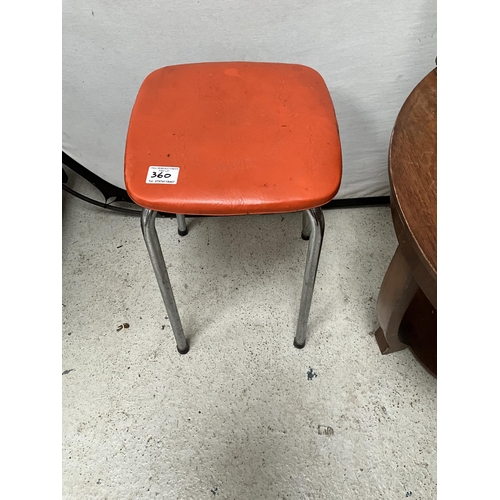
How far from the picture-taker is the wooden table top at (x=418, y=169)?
0.45 metres

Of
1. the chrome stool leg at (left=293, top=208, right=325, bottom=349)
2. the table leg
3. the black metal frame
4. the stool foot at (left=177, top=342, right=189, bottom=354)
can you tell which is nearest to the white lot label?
the chrome stool leg at (left=293, top=208, right=325, bottom=349)

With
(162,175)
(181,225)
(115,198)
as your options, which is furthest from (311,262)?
(115,198)

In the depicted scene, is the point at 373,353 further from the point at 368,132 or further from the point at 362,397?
the point at 368,132

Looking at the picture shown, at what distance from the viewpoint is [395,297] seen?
76 cm

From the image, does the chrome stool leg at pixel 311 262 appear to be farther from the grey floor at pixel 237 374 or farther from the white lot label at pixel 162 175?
the white lot label at pixel 162 175

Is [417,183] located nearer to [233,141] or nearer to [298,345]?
[233,141]

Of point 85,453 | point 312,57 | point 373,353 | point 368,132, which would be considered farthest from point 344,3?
point 85,453

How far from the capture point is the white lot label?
59cm

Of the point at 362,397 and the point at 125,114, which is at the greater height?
the point at 125,114

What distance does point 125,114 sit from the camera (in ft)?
3.31

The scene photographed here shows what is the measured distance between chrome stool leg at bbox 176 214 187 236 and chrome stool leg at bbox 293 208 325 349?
1.45ft

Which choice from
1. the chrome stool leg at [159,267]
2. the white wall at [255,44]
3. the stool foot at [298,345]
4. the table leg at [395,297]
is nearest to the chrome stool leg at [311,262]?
the stool foot at [298,345]

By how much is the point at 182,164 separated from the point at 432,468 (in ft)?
2.58

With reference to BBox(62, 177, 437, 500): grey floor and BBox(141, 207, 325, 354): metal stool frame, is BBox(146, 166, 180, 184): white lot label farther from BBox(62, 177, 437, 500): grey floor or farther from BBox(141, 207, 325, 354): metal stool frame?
BBox(62, 177, 437, 500): grey floor
